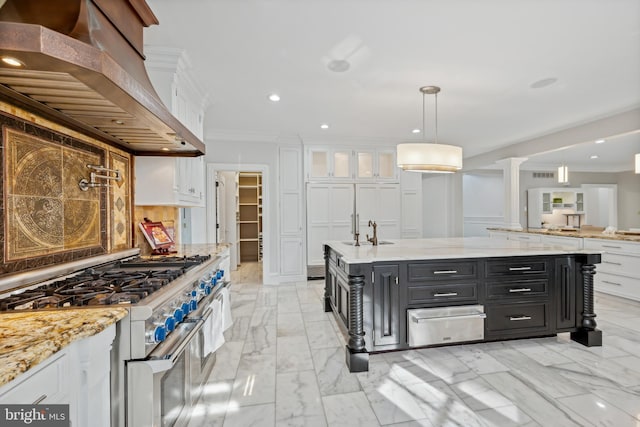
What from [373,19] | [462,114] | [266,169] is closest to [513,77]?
[462,114]

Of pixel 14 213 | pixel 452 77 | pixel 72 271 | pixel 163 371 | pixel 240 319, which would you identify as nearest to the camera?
pixel 163 371

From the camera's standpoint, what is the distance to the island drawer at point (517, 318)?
2.58 m

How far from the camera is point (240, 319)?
11.3 ft

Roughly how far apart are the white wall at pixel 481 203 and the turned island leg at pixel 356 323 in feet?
25.5

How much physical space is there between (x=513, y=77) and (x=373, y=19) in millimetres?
1845

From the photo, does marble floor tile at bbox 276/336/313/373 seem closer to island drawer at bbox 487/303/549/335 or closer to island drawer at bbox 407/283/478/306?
island drawer at bbox 407/283/478/306

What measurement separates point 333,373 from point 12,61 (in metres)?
2.43

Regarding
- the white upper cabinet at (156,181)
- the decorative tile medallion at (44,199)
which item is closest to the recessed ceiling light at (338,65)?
the white upper cabinet at (156,181)

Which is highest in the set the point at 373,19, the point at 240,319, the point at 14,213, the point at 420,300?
the point at 373,19

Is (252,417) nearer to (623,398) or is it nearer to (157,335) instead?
(157,335)

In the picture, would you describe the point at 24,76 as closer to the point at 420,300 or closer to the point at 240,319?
the point at 420,300

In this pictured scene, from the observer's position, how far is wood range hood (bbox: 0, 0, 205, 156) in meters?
0.96

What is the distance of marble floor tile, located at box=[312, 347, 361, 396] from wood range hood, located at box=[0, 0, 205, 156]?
1965mm

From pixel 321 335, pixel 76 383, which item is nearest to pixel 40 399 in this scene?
pixel 76 383
